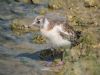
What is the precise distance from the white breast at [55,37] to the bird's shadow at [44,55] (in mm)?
550

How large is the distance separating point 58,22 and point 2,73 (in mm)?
1838

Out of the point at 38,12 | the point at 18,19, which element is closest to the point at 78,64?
the point at 18,19

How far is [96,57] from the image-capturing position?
7.86 metres

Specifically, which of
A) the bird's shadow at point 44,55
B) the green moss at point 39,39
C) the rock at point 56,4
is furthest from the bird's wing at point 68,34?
the rock at point 56,4

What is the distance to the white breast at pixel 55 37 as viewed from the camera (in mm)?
9555

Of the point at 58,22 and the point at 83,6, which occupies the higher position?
the point at 58,22

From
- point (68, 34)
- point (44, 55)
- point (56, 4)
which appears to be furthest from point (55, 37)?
point (56, 4)

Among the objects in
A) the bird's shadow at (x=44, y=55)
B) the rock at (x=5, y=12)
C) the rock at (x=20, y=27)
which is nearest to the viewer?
the bird's shadow at (x=44, y=55)

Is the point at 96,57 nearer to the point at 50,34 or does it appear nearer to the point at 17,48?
the point at 50,34

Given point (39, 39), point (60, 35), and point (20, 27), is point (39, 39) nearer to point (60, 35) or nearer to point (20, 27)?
point (20, 27)

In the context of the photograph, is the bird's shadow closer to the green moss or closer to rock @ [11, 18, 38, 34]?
the green moss

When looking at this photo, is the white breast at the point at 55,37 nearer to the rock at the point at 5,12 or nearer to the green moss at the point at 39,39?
the green moss at the point at 39,39

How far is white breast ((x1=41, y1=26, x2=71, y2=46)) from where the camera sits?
9555 millimetres

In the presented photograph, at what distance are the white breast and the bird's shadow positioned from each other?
550 millimetres
